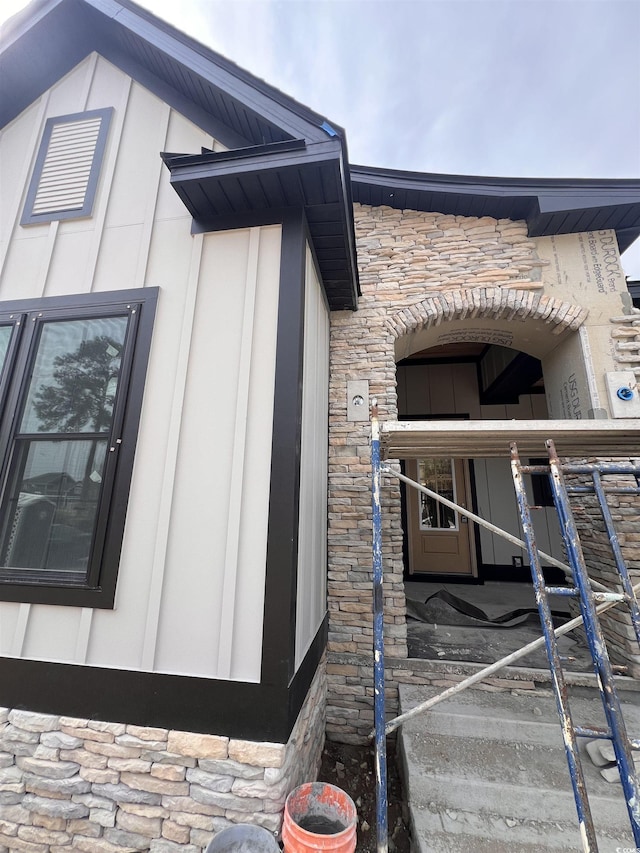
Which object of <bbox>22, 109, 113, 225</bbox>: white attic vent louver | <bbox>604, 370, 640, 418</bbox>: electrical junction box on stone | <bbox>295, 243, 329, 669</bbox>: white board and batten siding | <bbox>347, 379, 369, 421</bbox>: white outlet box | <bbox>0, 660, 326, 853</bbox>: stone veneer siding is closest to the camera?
<bbox>0, 660, 326, 853</bbox>: stone veneer siding

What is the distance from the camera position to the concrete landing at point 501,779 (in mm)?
1823

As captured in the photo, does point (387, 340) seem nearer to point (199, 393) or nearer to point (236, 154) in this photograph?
point (236, 154)

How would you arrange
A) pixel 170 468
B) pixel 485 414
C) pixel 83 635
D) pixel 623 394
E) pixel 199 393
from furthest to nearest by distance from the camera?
pixel 485 414 < pixel 623 394 < pixel 199 393 < pixel 170 468 < pixel 83 635

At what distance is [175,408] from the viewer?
2172 mm

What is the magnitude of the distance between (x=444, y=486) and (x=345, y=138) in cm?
565

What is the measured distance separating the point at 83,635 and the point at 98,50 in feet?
15.1

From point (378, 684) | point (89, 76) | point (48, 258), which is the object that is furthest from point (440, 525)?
point (89, 76)

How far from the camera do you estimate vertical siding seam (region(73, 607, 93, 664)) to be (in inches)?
75.6

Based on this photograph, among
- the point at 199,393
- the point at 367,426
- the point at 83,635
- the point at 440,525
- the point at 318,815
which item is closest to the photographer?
the point at 318,815

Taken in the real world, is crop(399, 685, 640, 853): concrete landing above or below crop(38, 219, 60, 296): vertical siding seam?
below

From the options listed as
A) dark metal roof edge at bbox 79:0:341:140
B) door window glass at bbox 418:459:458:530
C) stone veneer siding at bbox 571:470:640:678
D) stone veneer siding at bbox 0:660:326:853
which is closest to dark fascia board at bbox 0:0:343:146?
dark metal roof edge at bbox 79:0:341:140

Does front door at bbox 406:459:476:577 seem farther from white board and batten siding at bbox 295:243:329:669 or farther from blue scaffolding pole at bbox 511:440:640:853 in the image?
blue scaffolding pole at bbox 511:440:640:853

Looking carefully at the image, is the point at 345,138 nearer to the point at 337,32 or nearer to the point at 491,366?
the point at 491,366

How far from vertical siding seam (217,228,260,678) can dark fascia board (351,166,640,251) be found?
7.67 feet
